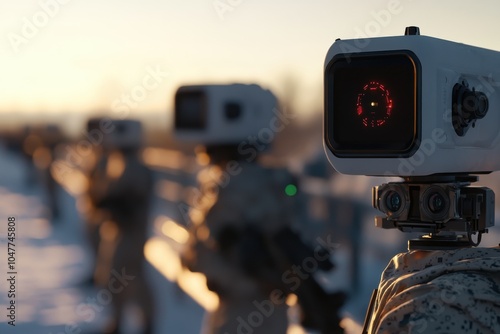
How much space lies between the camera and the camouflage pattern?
129 centimetres

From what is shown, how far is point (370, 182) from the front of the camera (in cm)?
609

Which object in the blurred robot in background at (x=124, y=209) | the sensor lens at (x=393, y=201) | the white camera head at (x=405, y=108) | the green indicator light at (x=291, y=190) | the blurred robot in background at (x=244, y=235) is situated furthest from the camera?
the blurred robot in background at (x=124, y=209)

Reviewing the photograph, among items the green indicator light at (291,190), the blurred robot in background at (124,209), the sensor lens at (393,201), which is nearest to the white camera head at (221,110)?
the green indicator light at (291,190)

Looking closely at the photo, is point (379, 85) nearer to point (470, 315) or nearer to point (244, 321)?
point (470, 315)

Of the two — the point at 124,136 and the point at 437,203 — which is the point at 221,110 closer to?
the point at 124,136

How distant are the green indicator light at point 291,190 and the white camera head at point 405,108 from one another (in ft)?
7.88

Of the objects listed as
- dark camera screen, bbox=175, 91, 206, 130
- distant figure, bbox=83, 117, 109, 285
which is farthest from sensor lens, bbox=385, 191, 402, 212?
distant figure, bbox=83, 117, 109, 285

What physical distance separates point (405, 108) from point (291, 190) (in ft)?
8.34

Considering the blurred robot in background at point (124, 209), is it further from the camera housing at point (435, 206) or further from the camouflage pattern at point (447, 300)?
the camouflage pattern at point (447, 300)

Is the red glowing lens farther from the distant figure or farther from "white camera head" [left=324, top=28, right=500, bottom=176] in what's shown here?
the distant figure

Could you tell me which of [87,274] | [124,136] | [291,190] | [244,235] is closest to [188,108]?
[291,190]

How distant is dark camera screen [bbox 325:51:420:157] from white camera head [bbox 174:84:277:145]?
8.42 feet

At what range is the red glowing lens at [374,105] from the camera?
1.66m

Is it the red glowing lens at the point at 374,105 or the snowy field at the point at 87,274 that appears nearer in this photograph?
the red glowing lens at the point at 374,105
